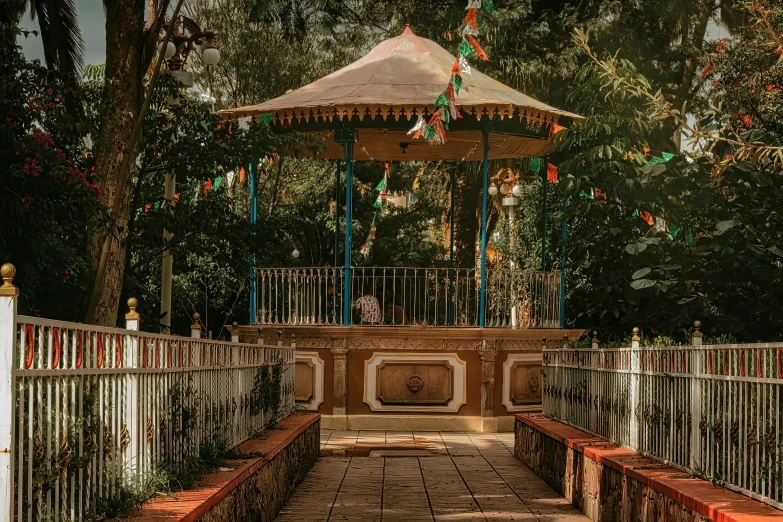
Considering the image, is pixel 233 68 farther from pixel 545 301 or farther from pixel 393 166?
pixel 545 301

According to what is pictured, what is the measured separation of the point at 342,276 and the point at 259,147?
16.2 ft

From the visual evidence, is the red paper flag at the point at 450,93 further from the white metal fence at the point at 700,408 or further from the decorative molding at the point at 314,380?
the white metal fence at the point at 700,408

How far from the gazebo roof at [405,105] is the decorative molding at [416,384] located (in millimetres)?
3900

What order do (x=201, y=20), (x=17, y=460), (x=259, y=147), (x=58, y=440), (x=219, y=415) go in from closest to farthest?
(x=17, y=460) < (x=58, y=440) < (x=219, y=415) < (x=259, y=147) < (x=201, y=20)

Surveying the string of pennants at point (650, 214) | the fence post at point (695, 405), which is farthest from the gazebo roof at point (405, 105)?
the fence post at point (695, 405)

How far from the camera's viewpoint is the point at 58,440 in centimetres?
481

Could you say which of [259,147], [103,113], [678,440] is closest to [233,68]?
[259,147]

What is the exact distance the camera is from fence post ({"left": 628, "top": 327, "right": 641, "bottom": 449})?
9594mm

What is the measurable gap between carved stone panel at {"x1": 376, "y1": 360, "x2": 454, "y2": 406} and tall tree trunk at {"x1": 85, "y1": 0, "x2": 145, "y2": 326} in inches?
283

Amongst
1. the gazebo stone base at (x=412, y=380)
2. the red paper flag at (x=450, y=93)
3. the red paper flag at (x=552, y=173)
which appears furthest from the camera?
the red paper flag at (x=552, y=173)

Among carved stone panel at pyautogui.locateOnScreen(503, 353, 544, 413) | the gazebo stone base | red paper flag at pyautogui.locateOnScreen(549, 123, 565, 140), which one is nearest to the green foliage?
the gazebo stone base

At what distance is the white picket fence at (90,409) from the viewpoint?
4305mm

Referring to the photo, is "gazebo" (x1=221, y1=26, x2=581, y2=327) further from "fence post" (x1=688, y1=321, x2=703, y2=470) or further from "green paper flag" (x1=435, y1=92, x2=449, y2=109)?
"fence post" (x1=688, y1=321, x2=703, y2=470)

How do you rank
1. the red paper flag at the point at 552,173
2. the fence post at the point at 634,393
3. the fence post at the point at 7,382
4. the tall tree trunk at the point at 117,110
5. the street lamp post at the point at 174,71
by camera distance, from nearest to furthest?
the fence post at the point at 7,382
the fence post at the point at 634,393
the tall tree trunk at the point at 117,110
the street lamp post at the point at 174,71
the red paper flag at the point at 552,173
